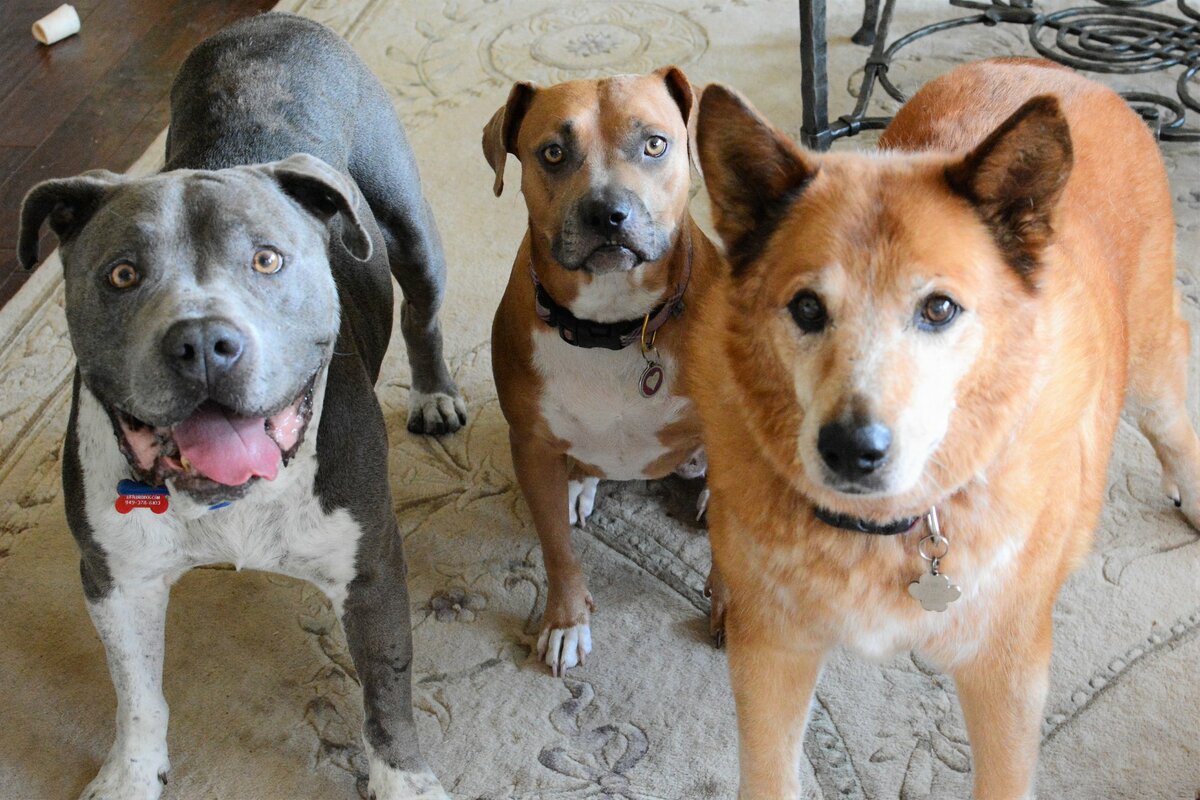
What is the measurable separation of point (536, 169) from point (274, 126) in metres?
0.47

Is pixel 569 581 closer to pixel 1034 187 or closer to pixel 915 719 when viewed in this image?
pixel 915 719

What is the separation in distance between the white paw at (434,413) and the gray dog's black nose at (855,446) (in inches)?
56.9

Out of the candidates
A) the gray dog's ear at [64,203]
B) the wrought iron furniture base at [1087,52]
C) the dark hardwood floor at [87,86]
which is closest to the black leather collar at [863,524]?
the gray dog's ear at [64,203]

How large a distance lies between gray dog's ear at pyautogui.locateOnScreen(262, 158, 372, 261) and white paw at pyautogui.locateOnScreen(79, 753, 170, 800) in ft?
3.08

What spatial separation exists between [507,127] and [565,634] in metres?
0.95

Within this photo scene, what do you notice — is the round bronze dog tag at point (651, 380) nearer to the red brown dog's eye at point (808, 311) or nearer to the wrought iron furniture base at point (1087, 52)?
the red brown dog's eye at point (808, 311)

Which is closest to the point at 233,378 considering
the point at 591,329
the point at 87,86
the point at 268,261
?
the point at 268,261

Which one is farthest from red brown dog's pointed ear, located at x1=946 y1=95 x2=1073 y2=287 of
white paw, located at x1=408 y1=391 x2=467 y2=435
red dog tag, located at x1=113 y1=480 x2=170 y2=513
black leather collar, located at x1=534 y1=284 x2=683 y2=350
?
white paw, located at x1=408 y1=391 x2=467 y2=435

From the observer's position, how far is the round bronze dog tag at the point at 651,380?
6.68 ft

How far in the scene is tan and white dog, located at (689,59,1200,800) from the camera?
1.34 m

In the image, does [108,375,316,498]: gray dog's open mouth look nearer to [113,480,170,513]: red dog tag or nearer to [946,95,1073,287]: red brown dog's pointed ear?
[113,480,170,513]: red dog tag

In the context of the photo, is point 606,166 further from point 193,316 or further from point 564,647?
point 564,647

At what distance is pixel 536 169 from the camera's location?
2.04 m

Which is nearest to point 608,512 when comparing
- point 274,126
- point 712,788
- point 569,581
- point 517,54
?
point 569,581
